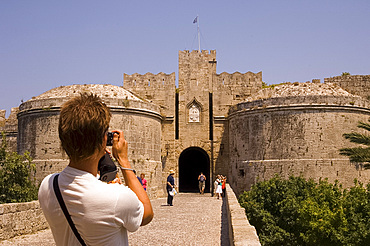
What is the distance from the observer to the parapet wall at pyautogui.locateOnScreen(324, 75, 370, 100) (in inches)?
1134

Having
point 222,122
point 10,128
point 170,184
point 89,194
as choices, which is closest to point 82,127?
point 89,194

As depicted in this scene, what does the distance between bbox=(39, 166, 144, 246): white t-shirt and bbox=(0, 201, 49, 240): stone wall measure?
8.80m

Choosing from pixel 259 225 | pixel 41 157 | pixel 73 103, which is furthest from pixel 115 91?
pixel 73 103

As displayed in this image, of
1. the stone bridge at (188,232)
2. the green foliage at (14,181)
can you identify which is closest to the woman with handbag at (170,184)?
the stone bridge at (188,232)

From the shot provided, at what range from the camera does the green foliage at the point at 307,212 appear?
18984 mm

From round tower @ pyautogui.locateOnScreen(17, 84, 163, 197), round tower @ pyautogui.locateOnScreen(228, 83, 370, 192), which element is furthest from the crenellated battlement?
round tower @ pyautogui.locateOnScreen(228, 83, 370, 192)

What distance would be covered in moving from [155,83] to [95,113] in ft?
89.4

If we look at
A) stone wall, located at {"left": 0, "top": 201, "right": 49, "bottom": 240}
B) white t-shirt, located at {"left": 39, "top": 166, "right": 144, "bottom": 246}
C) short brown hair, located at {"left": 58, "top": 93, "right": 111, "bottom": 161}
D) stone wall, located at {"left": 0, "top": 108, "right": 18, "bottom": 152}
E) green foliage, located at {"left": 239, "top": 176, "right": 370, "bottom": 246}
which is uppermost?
stone wall, located at {"left": 0, "top": 108, "right": 18, "bottom": 152}

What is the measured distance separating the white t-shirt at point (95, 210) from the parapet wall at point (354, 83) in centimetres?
2840

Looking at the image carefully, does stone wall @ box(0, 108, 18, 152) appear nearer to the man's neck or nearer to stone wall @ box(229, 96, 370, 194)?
stone wall @ box(229, 96, 370, 194)

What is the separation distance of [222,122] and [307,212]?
10.9m

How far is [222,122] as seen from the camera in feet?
94.5

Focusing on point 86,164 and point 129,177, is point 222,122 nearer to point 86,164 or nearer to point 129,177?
point 129,177

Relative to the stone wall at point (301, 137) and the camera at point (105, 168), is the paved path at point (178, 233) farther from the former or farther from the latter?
the stone wall at point (301, 137)
